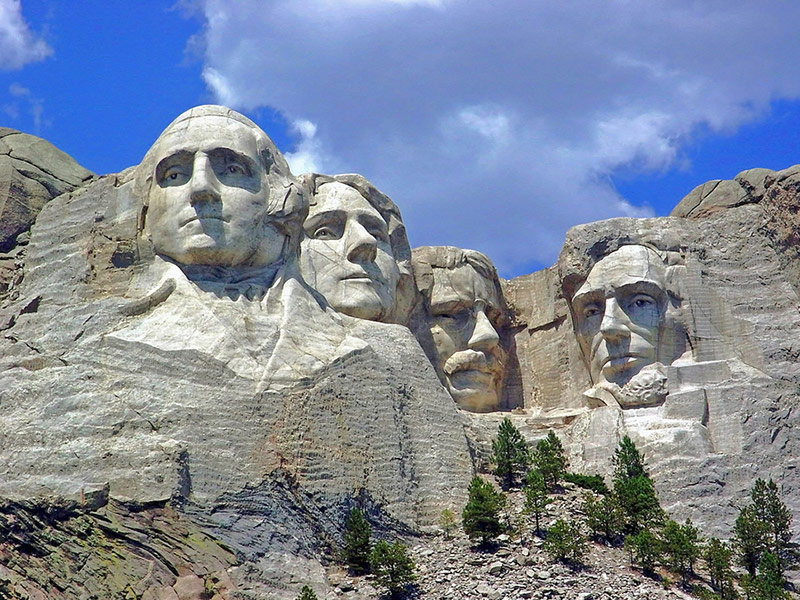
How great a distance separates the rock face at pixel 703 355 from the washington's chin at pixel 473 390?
67cm

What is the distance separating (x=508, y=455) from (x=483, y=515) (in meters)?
2.24

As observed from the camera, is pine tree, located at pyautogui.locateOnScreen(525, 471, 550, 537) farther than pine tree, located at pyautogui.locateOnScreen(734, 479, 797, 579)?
No

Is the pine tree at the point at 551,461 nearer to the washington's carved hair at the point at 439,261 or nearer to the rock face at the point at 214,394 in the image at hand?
the rock face at the point at 214,394

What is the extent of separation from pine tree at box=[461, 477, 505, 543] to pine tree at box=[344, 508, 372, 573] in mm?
1178

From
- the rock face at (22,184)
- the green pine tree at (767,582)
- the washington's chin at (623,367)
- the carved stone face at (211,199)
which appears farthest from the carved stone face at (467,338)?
the green pine tree at (767,582)

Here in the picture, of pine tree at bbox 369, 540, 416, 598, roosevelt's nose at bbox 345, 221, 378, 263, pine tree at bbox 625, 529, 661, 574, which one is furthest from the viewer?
roosevelt's nose at bbox 345, 221, 378, 263

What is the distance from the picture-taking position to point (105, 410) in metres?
24.2

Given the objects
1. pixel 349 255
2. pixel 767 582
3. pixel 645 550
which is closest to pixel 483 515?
pixel 645 550

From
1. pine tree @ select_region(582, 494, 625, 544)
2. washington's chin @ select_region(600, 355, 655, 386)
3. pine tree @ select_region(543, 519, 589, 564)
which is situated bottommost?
pine tree @ select_region(543, 519, 589, 564)

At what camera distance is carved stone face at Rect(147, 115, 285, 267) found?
25703 mm

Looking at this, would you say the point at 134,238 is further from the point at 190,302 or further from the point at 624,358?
the point at 624,358

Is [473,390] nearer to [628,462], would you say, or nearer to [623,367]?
[623,367]

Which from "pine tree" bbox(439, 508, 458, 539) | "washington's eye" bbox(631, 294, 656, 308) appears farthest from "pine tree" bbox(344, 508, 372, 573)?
"washington's eye" bbox(631, 294, 656, 308)

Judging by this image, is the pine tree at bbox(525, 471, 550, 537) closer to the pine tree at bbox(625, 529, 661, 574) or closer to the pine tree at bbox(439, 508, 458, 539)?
the pine tree at bbox(439, 508, 458, 539)
